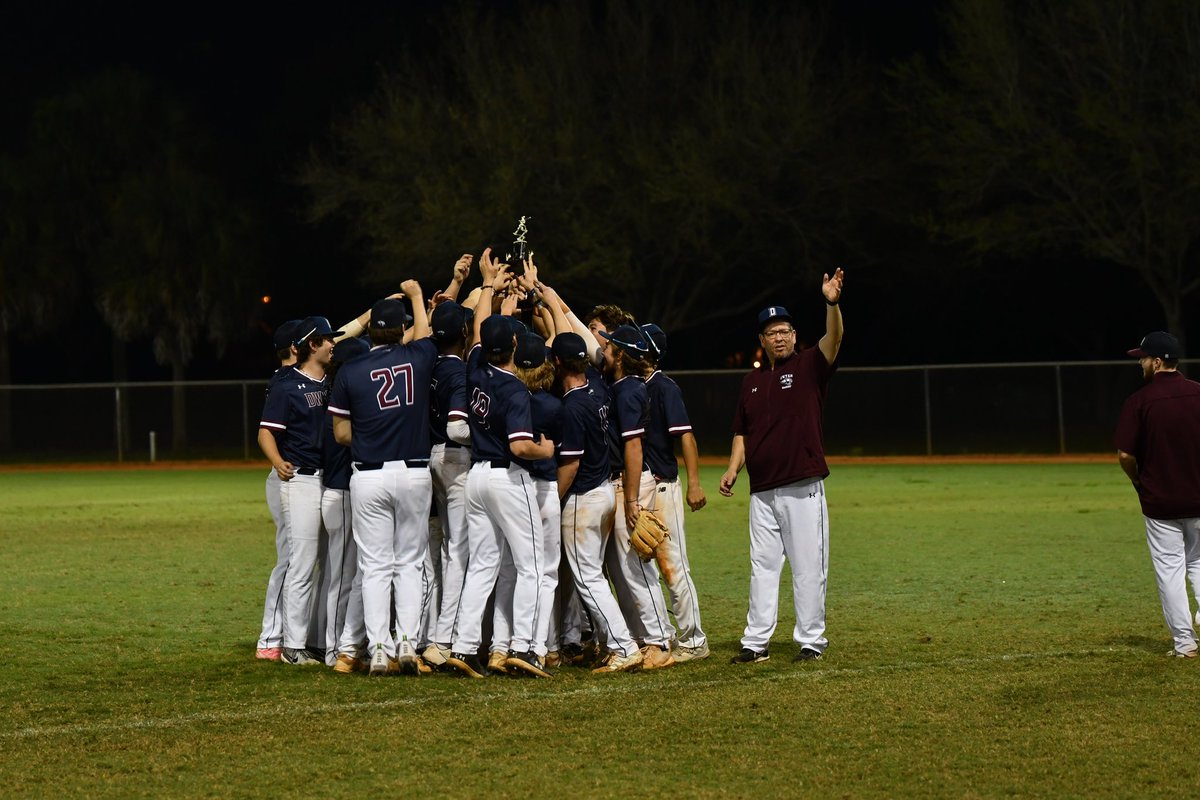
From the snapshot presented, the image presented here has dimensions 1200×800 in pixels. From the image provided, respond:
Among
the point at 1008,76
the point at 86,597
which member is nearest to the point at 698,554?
the point at 86,597

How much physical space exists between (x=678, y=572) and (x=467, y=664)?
1387 millimetres

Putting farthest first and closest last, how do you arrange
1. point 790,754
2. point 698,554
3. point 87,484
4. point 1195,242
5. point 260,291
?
point 260,291 → point 1195,242 → point 87,484 → point 698,554 → point 790,754

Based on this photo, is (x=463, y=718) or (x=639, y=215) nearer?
(x=463, y=718)

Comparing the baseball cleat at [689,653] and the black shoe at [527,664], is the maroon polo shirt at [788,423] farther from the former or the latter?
the black shoe at [527,664]

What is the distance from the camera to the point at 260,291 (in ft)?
133

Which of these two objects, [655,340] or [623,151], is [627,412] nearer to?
[655,340]

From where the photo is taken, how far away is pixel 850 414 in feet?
107

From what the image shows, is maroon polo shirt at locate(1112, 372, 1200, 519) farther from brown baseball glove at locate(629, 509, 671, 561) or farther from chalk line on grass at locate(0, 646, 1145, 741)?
brown baseball glove at locate(629, 509, 671, 561)

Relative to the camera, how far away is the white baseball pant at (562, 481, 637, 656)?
8594mm

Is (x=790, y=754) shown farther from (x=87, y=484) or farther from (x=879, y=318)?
(x=879, y=318)

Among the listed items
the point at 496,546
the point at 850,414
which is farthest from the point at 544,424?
the point at 850,414

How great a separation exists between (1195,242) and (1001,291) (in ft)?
25.4

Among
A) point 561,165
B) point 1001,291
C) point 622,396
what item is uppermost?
point 561,165

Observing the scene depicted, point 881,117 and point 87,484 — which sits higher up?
point 881,117
